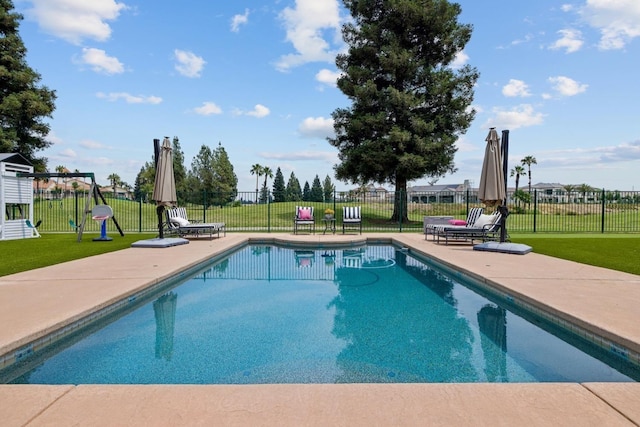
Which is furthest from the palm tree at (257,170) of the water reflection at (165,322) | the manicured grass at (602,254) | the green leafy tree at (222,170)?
the water reflection at (165,322)

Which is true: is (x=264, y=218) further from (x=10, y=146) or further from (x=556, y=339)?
(x=556, y=339)

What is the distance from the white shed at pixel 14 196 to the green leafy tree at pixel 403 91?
13579 mm

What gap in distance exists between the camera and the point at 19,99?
20562mm

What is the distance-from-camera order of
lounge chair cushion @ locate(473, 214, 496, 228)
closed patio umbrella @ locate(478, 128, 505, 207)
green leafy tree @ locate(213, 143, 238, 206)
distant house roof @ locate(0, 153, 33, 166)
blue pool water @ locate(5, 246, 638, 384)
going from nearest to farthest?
blue pool water @ locate(5, 246, 638, 384) < closed patio umbrella @ locate(478, 128, 505, 207) < lounge chair cushion @ locate(473, 214, 496, 228) < distant house roof @ locate(0, 153, 33, 166) < green leafy tree @ locate(213, 143, 238, 206)

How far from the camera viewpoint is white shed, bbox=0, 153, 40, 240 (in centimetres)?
1130

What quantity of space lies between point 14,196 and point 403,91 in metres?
17.2

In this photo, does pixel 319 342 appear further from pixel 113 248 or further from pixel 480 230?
pixel 113 248

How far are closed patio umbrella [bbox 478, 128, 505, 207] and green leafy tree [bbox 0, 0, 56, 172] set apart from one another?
24.3 metres

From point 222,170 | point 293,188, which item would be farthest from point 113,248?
point 293,188

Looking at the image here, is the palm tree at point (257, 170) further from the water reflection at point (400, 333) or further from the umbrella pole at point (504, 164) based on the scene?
the water reflection at point (400, 333)

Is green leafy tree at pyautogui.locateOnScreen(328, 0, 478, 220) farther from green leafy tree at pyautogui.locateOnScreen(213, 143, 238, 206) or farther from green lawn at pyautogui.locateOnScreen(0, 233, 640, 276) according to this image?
green leafy tree at pyautogui.locateOnScreen(213, 143, 238, 206)

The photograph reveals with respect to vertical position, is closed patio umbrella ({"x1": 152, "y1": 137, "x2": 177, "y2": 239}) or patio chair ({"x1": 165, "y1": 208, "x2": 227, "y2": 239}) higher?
closed patio umbrella ({"x1": 152, "y1": 137, "x2": 177, "y2": 239})

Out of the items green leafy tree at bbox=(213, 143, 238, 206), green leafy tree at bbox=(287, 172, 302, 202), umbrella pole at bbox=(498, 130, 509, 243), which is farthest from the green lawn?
green leafy tree at bbox=(287, 172, 302, 202)

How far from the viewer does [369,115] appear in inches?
717
